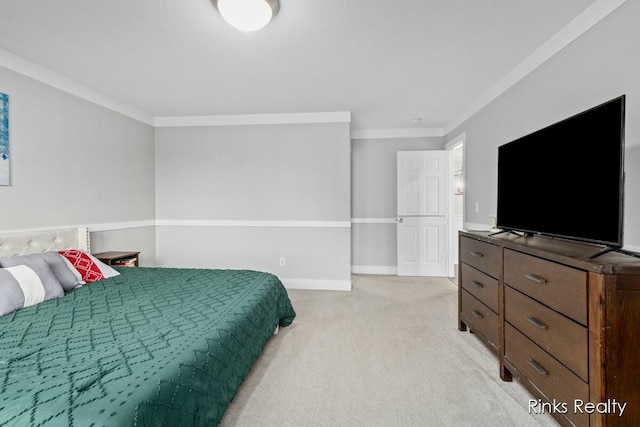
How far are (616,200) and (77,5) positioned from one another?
10.4 feet

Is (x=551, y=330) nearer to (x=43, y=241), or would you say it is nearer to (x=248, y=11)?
(x=248, y=11)

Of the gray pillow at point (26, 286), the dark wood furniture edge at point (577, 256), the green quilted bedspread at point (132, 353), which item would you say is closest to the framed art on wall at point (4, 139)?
the gray pillow at point (26, 286)

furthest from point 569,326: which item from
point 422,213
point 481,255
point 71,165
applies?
point 71,165

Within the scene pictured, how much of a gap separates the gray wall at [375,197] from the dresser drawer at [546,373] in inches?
120

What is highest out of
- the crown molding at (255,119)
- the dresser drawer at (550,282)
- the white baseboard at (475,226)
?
the crown molding at (255,119)

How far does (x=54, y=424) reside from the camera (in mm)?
807

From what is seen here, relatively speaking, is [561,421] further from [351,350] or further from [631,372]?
[351,350]

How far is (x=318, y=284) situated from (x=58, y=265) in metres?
2.76

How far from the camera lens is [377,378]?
6.32 ft

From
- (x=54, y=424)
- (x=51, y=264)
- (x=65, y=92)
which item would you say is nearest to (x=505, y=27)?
(x=54, y=424)

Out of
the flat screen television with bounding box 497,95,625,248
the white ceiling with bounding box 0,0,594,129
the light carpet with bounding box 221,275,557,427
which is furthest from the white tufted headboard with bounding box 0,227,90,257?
the flat screen television with bounding box 497,95,625,248

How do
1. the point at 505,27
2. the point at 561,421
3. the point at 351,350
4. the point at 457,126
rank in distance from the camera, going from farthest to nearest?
the point at 457,126 → the point at 351,350 → the point at 505,27 → the point at 561,421

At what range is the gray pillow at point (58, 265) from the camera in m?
2.04

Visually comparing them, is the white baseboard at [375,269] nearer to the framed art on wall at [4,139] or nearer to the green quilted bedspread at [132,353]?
the green quilted bedspread at [132,353]
